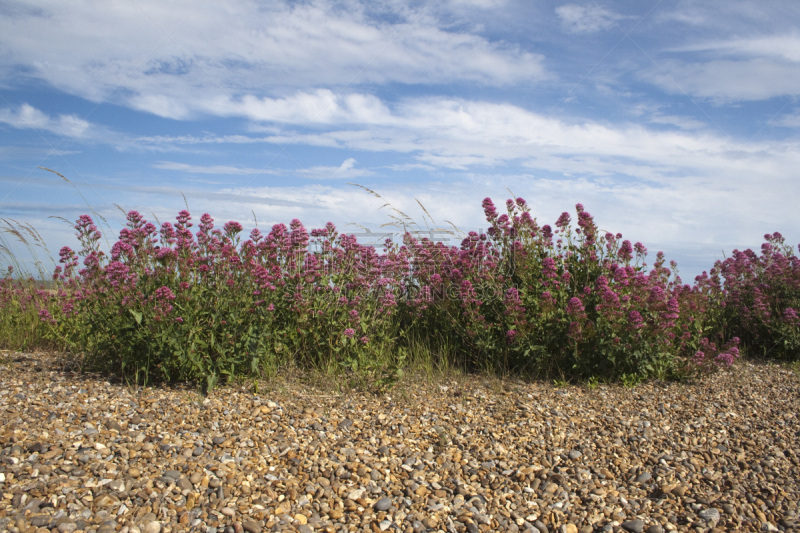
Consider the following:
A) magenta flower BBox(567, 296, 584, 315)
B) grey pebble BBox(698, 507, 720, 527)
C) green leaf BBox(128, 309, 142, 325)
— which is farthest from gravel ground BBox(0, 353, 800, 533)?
magenta flower BBox(567, 296, 584, 315)

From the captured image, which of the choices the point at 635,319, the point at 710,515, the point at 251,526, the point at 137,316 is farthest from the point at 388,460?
the point at 635,319

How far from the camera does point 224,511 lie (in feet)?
10.2

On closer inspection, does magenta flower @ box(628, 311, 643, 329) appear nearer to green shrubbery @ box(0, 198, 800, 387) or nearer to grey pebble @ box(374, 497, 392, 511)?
green shrubbery @ box(0, 198, 800, 387)

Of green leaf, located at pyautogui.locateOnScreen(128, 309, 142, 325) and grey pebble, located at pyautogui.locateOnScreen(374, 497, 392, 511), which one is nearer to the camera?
grey pebble, located at pyautogui.locateOnScreen(374, 497, 392, 511)

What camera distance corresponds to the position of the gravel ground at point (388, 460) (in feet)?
10.4

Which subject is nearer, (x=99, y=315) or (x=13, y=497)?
(x=13, y=497)

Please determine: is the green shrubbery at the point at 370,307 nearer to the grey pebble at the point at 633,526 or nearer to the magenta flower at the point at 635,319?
the magenta flower at the point at 635,319

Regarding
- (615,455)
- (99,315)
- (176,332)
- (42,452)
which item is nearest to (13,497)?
(42,452)

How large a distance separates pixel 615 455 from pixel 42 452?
14.3 ft

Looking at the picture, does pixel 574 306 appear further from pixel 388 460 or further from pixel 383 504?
pixel 383 504

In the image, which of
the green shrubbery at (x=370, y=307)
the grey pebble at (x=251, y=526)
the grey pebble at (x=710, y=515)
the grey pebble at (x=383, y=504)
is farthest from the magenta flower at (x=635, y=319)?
the grey pebble at (x=251, y=526)

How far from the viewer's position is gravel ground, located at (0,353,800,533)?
316cm

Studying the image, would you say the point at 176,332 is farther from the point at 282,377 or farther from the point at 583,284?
the point at 583,284

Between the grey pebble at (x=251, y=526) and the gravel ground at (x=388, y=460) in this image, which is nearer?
the grey pebble at (x=251, y=526)
